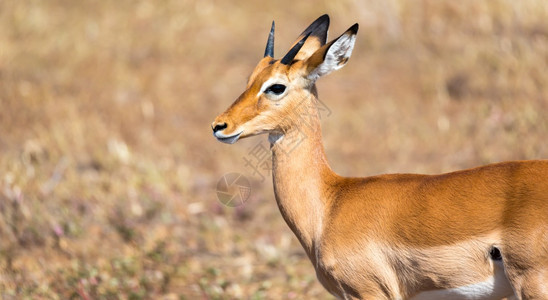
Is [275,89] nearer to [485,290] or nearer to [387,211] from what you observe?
[387,211]

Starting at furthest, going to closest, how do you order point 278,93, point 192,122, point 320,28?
point 192,122 < point 320,28 < point 278,93

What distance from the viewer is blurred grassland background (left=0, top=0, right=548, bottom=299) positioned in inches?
266

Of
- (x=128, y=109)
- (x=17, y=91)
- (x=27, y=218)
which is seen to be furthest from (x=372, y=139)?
(x=17, y=91)

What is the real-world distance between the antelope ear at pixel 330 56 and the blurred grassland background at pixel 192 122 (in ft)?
7.75

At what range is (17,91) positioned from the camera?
9.97 metres

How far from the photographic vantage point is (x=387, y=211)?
392 centimetres

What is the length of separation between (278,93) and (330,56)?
374 mm

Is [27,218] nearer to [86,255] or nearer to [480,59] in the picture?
[86,255]

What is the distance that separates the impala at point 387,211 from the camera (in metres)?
3.45

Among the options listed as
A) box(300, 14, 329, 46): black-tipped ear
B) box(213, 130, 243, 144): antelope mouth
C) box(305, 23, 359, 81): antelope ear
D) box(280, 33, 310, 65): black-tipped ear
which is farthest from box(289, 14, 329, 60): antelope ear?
box(213, 130, 243, 144): antelope mouth

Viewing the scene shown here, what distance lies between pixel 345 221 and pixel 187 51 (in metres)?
8.16

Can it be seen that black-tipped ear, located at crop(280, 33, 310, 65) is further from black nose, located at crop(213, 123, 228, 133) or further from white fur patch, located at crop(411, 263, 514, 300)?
white fur patch, located at crop(411, 263, 514, 300)

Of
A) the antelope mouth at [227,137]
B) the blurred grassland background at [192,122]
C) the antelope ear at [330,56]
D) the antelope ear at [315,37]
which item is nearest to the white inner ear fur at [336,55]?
the antelope ear at [330,56]

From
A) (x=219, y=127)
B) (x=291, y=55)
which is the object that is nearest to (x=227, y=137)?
(x=219, y=127)
